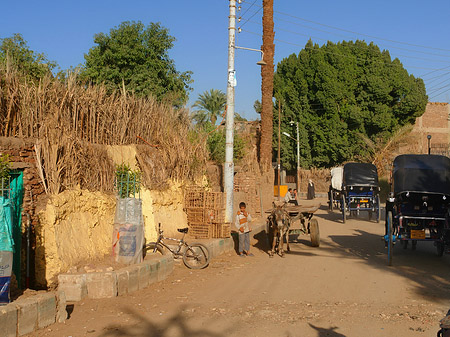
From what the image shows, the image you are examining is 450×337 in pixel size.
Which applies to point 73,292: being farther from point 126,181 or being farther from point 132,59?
point 132,59

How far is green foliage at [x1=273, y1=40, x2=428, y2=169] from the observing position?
49938mm

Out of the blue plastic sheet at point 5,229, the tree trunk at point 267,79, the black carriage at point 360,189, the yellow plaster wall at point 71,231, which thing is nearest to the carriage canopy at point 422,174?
the yellow plaster wall at point 71,231

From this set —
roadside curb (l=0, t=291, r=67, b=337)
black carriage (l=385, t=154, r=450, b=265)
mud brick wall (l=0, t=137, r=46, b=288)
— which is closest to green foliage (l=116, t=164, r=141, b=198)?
mud brick wall (l=0, t=137, r=46, b=288)

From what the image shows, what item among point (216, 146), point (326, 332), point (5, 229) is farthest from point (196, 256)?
point (216, 146)

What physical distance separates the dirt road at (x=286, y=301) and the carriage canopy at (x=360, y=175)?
416 inches

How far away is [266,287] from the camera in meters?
10.1

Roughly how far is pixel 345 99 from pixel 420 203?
3980 cm

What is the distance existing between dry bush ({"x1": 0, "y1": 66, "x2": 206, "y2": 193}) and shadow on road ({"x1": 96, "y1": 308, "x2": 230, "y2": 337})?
382 centimetres

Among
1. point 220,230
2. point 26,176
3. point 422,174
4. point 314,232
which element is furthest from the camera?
point 314,232

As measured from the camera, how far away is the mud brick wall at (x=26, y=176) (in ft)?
30.4

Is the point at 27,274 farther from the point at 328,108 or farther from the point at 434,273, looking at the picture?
the point at 328,108

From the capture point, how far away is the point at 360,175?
24.7 metres

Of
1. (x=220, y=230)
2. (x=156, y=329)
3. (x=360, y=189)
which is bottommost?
(x=156, y=329)

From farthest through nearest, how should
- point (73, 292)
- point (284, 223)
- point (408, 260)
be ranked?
1. point (284, 223)
2. point (408, 260)
3. point (73, 292)
